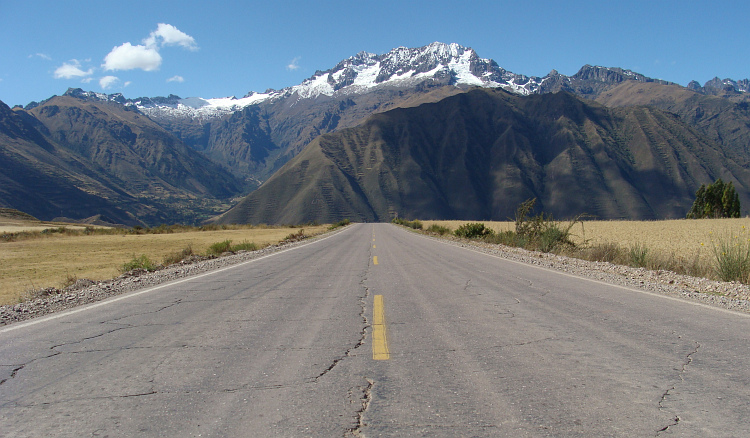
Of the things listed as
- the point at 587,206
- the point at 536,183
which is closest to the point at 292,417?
the point at 587,206

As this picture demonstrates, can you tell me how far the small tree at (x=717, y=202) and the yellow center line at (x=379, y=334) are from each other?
72611 millimetres

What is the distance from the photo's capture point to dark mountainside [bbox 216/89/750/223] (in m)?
140

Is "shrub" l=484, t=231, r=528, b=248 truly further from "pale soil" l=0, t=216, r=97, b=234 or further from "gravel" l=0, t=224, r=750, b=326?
"pale soil" l=0, t=216, r=97, b=234

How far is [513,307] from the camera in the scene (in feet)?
21.6

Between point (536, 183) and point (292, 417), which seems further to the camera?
point (536, 183)

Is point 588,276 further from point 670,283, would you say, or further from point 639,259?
point 639,259

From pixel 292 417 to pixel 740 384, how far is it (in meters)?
3.70

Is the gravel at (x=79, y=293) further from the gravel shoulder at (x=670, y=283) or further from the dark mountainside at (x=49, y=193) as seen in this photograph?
the dark mountainside at (x=49, y=193)

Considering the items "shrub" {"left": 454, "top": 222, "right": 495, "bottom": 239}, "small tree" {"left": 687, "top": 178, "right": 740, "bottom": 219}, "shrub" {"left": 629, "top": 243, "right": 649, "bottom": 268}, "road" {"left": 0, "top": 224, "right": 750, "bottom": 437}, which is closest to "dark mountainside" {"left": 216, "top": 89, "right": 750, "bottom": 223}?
"small tree" {"left": 687, "top": 178, "right": 740, "bottom": 219}

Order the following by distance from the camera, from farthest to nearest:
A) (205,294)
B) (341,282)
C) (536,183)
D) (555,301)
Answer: (536,183) < (341,282) < (205,294) < (555,301)

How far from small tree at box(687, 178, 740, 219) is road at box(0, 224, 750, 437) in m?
72.0

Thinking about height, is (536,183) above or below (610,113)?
below

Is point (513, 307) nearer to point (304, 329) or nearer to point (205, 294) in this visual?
point (304, 329)

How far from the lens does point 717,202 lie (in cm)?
6550
